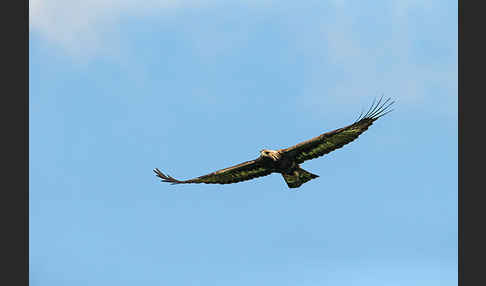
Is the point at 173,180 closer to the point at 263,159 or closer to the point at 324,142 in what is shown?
the point at 263,159

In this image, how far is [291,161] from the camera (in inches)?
2062

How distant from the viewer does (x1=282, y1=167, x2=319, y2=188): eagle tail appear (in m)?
52.8

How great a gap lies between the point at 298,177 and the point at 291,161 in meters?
1.12

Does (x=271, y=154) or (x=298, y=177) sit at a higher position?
(x=271, y=154)

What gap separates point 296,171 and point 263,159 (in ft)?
6.63

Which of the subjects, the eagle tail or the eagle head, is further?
the eagle tail

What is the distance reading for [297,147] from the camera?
51750 millimetres

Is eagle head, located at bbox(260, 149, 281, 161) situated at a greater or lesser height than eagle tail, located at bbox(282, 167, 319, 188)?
greater

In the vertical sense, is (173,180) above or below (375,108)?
below

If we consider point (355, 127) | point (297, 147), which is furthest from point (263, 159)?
point (355, 127)

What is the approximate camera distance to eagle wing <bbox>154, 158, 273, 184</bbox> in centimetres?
5288

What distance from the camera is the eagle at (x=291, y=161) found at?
51.6 m

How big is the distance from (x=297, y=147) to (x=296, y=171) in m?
1.58

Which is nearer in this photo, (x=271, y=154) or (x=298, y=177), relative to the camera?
(x=271, y=154)
